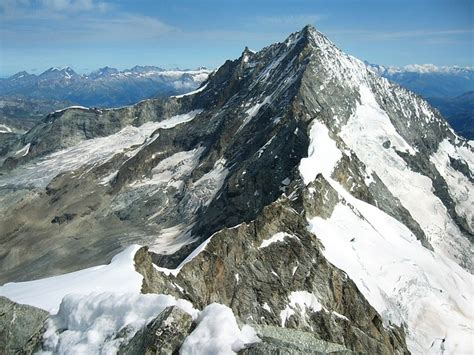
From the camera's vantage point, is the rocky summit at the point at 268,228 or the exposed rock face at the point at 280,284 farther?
the exposed rock face at the point at 280,284

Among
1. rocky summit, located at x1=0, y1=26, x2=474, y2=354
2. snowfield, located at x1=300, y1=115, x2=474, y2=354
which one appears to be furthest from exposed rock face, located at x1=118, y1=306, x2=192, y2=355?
snowfield, located at x1=300, y1=115, x2=474, y2=354

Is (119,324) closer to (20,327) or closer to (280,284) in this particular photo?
(20,327)

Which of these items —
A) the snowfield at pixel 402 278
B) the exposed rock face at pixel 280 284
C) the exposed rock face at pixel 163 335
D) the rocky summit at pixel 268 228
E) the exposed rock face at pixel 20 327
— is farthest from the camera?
the snowfield at pixel 402 278

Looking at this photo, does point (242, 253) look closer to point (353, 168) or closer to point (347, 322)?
point (347, 322)

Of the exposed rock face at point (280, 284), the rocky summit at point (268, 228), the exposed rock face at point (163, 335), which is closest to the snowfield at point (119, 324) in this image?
the rocky summit at point (268, 228)

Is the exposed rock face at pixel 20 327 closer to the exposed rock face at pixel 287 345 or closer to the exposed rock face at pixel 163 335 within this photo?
the exposed rock face at pixel 163 335

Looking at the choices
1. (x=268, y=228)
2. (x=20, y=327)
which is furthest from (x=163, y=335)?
(x=268, y=228)

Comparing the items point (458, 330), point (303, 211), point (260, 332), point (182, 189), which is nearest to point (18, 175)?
point (182, 189)
